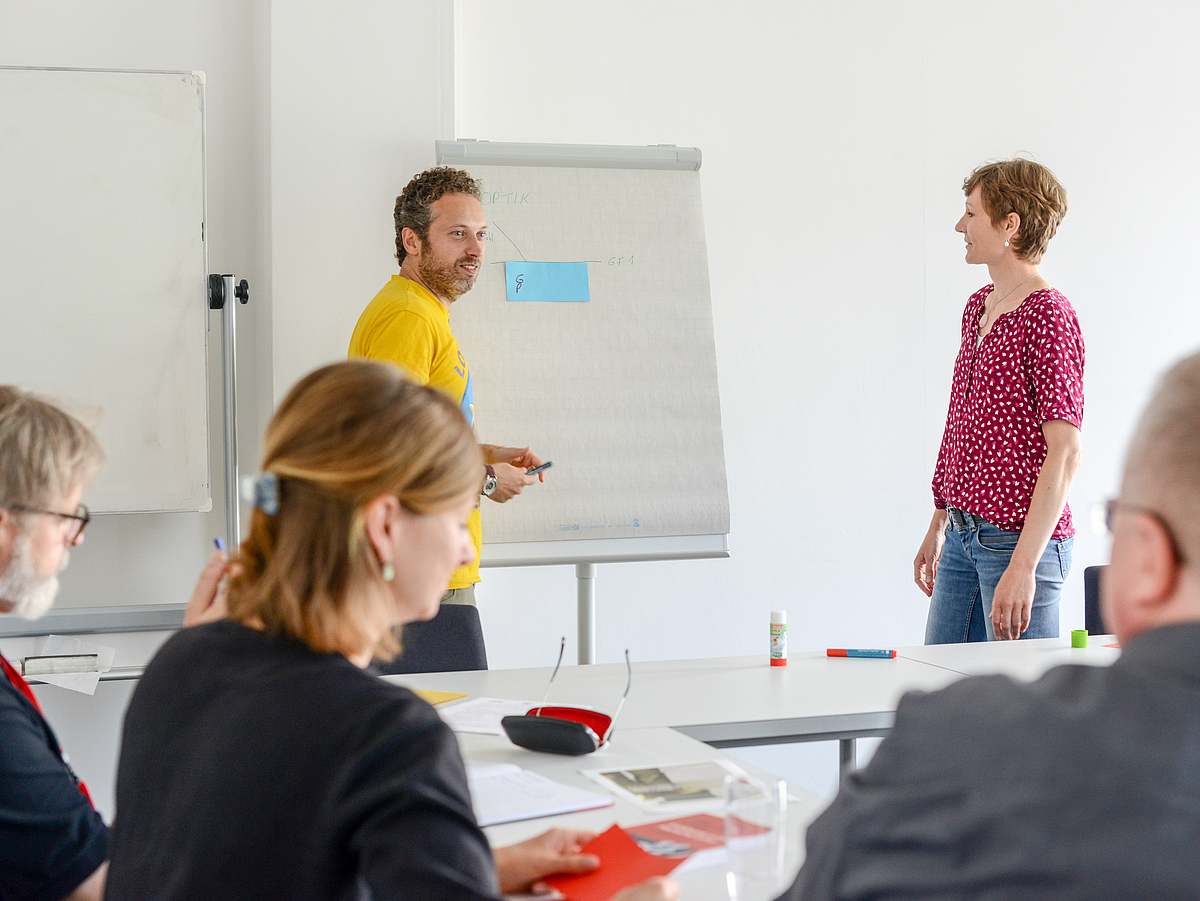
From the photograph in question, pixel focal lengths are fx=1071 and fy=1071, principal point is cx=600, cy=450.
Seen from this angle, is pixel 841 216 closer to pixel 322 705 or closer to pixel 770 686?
pixel 770 686

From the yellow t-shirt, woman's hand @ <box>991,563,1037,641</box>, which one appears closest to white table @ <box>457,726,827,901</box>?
the yellow t-shirt

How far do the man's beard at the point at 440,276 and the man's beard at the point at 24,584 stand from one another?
153cm

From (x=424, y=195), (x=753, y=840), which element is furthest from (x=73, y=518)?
(x=424, y=195)

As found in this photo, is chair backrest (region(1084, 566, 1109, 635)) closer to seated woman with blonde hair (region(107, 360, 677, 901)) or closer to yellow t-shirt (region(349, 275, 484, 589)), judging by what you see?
yellow t-shirt (region(349, 275, 484, 589))

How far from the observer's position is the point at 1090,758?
23.9 inches

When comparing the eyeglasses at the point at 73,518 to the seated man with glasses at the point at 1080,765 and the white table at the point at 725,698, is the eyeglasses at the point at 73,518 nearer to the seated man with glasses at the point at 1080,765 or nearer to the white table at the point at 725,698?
the white table at the point at 725,698

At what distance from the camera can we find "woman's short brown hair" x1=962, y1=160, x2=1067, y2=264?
2719 millimetres

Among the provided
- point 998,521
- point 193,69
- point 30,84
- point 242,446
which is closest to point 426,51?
point 193,69

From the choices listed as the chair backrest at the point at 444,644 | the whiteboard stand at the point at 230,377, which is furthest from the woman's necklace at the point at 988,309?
the whiteboard stand at the point at 230,377

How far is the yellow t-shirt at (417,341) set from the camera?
8.47ft

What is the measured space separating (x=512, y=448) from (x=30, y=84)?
155cm

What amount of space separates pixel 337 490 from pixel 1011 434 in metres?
2.12

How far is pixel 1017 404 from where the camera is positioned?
266cm

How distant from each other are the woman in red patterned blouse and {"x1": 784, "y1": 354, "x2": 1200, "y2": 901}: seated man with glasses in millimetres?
1911
